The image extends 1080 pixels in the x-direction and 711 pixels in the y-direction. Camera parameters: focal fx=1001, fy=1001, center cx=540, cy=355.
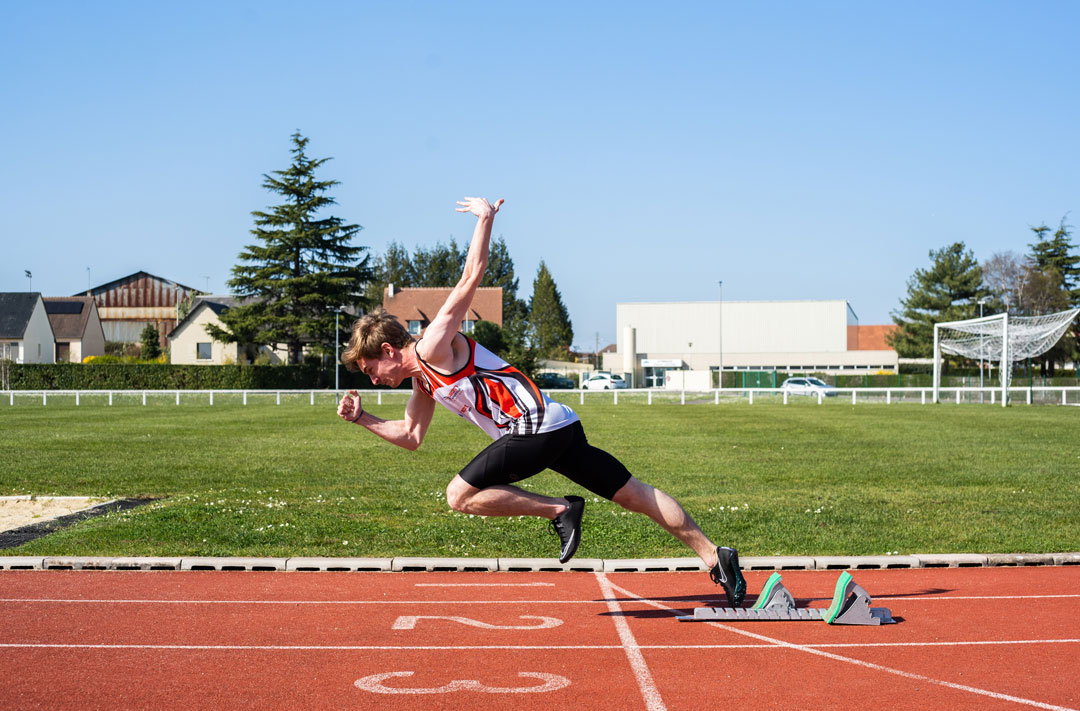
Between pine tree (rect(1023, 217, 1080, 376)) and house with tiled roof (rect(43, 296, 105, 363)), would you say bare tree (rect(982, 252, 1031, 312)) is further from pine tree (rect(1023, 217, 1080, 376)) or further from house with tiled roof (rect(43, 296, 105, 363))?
house with tiled roof (rect(43, 296, 105, 363))

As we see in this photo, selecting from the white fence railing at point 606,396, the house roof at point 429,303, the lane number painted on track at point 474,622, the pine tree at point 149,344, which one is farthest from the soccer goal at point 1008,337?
the pine tree at point 149,344

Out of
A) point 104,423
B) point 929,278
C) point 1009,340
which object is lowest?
point 104,423

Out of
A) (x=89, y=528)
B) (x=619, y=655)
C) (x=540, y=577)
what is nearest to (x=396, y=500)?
(x=89, y=528)

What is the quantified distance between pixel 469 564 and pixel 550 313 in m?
116

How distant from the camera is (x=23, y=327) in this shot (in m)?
75.8

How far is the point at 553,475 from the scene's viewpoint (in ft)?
52.0

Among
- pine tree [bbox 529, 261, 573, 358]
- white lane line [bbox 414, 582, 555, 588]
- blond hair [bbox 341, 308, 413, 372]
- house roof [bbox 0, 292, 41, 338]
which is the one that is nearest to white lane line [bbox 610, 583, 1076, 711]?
white lane line [bbox 414, 582, 555, 588]

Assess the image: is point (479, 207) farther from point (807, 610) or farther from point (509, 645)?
point (807, 610)

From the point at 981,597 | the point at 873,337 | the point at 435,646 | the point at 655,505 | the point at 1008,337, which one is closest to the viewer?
the point at 435,646

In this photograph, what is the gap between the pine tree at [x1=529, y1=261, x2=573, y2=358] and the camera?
11867 cm

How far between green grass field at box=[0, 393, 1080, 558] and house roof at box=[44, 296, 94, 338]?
61040mm

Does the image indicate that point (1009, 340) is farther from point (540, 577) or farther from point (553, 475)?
point (540, 577)

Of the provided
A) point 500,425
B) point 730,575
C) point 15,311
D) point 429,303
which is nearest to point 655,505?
point 730,575

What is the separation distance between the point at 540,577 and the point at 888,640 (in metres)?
2.83
